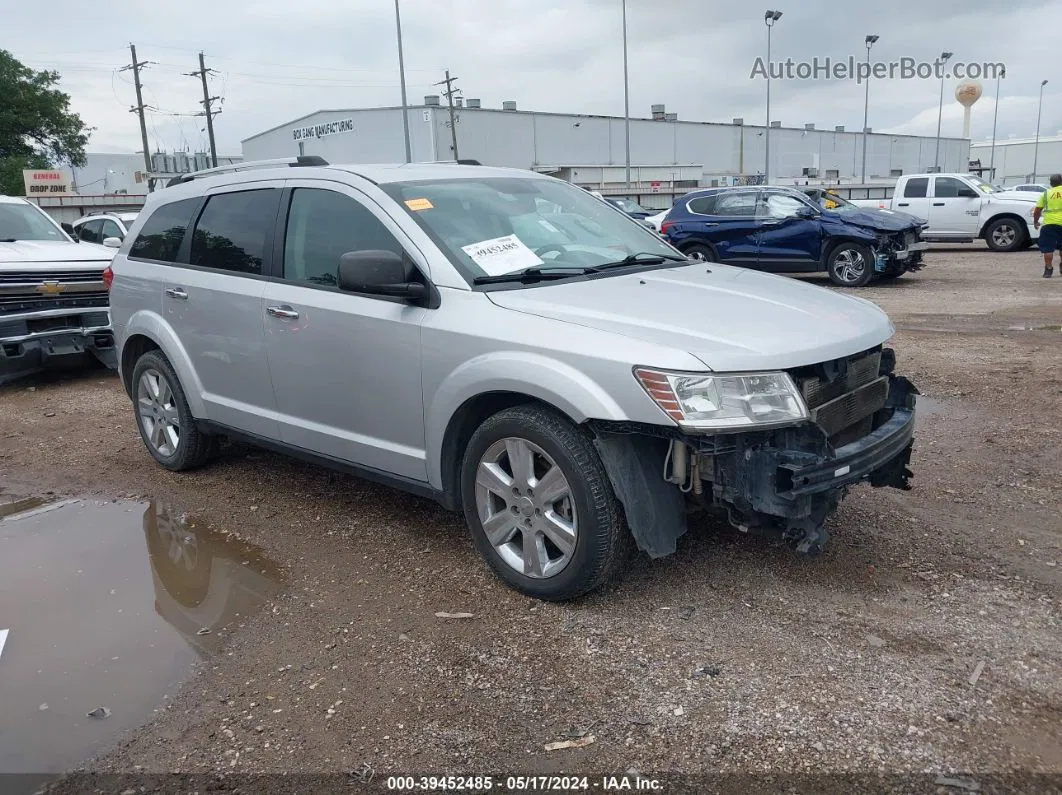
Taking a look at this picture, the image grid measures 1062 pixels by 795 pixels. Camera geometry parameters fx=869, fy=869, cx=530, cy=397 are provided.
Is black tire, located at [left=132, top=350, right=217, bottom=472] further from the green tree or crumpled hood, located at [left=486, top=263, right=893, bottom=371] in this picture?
the green tree

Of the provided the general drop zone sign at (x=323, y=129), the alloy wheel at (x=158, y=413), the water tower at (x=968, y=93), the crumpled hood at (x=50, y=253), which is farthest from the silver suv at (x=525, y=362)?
the water tower at (x=968, y=93)

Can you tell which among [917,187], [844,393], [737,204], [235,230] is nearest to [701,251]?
[737,204]

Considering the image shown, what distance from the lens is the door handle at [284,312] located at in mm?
4348

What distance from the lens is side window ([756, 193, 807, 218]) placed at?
14.4m

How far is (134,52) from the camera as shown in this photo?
168ft

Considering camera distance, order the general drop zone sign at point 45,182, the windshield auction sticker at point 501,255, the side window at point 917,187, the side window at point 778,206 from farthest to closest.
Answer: the general drop zone sign at point 45,182, the side window at point 917,187, the side window at point 778,206, the windshield auction sticker at point 501,255

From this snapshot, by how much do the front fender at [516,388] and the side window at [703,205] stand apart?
41.0 feet

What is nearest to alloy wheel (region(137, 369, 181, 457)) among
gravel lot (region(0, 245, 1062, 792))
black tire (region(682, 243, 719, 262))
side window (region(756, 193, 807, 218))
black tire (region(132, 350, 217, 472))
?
black tire (region(132, 350, 217, 472))

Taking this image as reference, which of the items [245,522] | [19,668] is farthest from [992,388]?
[19,668]

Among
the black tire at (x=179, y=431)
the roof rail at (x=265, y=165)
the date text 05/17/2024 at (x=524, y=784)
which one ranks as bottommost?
the date text 05/17/2024 at (x=524, y=784)

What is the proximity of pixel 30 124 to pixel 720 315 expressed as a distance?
6240 cm

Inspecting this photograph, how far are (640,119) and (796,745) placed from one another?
243ft

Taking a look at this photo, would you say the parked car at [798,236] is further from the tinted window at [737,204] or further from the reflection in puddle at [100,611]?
the reflection in puddle at [100,611]

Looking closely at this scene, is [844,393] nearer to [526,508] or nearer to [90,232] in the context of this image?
[526,508]
